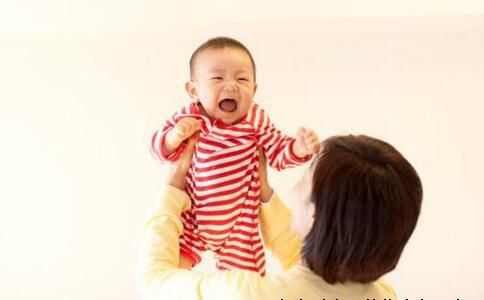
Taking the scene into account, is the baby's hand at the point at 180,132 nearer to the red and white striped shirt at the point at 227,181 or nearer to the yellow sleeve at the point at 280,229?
the red and white striped shirt at the point at 227,181

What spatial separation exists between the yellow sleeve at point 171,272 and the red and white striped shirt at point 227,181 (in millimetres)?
48

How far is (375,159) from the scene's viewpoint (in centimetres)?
74

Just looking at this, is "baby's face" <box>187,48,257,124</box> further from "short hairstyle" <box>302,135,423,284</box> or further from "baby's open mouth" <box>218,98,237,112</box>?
"short hairstyle" <box>302,135,423,284</box>

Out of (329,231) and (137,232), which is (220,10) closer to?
(137,232)

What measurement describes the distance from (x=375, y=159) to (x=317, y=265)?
0.58ft

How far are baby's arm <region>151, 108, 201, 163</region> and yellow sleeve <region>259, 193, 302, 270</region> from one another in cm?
20

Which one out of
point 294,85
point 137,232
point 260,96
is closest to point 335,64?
point 294,85

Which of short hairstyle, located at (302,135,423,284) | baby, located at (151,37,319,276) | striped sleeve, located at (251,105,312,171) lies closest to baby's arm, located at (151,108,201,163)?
baby, located at (151,37,319,276)

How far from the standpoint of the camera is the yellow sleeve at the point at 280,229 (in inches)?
38.9

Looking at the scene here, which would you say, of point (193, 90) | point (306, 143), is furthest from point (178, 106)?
point (306, 143)

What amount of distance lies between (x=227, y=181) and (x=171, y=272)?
0.19 meters

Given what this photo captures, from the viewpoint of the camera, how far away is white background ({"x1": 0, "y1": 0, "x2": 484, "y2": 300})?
1.58 m

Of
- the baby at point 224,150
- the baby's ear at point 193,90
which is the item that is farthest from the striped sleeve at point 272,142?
the baby's ear at point 193,90

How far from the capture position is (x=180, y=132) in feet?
2.82
